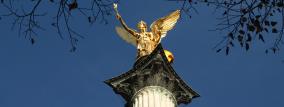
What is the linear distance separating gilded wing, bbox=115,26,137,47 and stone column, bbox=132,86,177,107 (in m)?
5.06

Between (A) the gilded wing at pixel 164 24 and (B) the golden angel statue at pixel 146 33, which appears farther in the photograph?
(A) the gilded wing at pixel 164 24

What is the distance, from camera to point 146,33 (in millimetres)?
39656

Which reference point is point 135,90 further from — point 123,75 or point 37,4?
point 37,4

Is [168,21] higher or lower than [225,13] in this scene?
higher

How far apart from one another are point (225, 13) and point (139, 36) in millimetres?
23533

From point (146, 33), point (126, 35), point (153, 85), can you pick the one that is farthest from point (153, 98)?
point (126, 35)

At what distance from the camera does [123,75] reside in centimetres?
3578

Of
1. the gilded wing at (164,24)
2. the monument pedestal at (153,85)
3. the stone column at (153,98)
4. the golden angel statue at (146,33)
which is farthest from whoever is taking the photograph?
the gilded wing at (164,24)

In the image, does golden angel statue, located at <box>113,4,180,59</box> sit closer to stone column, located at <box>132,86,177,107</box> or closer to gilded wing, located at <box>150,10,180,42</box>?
gilded wing, located at <box>150,10,180,42</box>

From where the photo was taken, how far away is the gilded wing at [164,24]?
40156 millimetres


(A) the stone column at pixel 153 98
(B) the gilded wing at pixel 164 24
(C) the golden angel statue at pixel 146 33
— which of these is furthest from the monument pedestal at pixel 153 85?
(B) the gilded wing at pixel 164 24

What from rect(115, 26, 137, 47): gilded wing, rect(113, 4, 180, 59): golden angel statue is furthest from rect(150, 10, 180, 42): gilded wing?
rect(115, 26, 137, 47): gilded wing

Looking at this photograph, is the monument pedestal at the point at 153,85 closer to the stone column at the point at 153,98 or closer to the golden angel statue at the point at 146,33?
the stone column at the point at 153,98

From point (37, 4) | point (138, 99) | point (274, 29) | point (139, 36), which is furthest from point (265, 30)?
point (139, 36)
